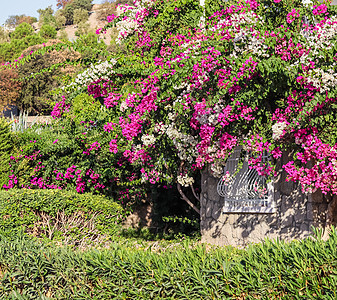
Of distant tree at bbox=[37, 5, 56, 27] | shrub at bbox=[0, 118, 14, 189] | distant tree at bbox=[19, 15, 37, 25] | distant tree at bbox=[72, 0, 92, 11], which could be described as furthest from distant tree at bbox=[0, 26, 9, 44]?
shrub at bbox=[0, 118, 14, 189]

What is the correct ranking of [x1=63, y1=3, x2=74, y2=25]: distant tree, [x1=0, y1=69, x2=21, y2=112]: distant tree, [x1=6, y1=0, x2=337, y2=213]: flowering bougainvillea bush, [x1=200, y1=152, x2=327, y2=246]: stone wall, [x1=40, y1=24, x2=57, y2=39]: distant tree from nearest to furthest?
1. [x1=6, y1=0, x2=337, y2=213]: flowering bougainvillea bush
2. [x1=200, y1=152, x2=327, y2=246]: stone wall
3. [x1=0, y1=69, x2=21, y2=112]: distant tree
4. [x1=40, y1=24, x2=57, y2=39]: distant tree
5. [x1=63, y1=3, x2=74, y2=25]: distant tree

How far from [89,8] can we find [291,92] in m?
77.0

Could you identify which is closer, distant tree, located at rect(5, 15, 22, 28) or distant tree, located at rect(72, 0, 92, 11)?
distant tree, located at rect(72, 0, 92, 11)

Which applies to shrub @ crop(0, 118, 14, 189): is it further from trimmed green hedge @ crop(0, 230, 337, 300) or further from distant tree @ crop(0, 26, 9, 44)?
distant tree @ crop(0, 26, 9, 44)

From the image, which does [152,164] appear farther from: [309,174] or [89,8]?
[89,8]

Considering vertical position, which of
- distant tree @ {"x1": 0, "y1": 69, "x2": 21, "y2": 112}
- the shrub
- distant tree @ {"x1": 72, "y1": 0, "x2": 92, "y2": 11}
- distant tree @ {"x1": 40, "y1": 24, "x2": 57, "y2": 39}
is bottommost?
the shrub

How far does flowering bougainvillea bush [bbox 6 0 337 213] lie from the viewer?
6234 mm

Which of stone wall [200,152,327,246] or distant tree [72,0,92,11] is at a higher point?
distant tree [72,0,92,11]

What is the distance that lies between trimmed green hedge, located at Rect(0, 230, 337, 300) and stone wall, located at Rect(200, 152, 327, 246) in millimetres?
3148

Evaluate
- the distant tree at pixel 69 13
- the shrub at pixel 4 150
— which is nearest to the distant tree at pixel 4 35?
the distant tree at pixel 69 13

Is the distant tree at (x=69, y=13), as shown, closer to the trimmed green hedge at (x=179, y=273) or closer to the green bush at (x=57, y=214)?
the green bush at (x=57, y=214)

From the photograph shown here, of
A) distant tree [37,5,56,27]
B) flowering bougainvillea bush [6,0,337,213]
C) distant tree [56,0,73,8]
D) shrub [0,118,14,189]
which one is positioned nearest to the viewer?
flowering bougainvillea bush [6,0,337,213]

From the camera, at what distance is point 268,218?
7.95m

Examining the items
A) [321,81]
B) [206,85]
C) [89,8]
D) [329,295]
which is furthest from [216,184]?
[89,8]
